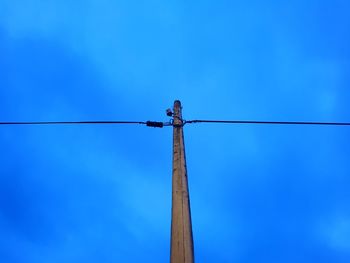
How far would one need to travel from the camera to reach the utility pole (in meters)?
5.24

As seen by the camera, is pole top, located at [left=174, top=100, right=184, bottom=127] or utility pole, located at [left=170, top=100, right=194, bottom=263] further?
pole top, located at [left=174, top=100, right=184, bottom=127]

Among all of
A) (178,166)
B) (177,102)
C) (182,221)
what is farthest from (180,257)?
(177,102)

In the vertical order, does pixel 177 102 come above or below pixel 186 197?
above

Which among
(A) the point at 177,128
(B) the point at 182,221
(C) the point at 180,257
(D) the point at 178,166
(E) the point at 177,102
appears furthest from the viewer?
(E) the point at 177,102

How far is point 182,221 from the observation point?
553 centimetres

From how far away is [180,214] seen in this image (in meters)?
5.64

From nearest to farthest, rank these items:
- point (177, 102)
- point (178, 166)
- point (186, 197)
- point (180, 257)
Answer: point (180, 257), point (186, 197), point (178, 166), point (177, 102)

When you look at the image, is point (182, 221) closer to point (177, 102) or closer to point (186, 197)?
point (186, 197)

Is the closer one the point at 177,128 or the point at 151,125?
the point at 177,128

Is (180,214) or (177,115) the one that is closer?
(180,214)

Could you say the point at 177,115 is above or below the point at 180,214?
above

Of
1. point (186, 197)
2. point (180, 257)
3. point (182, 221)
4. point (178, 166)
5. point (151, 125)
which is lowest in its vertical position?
point (180, 257)

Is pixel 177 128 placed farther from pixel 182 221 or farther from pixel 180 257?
pixel 180 257

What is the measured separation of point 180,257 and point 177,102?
12.2 feet
